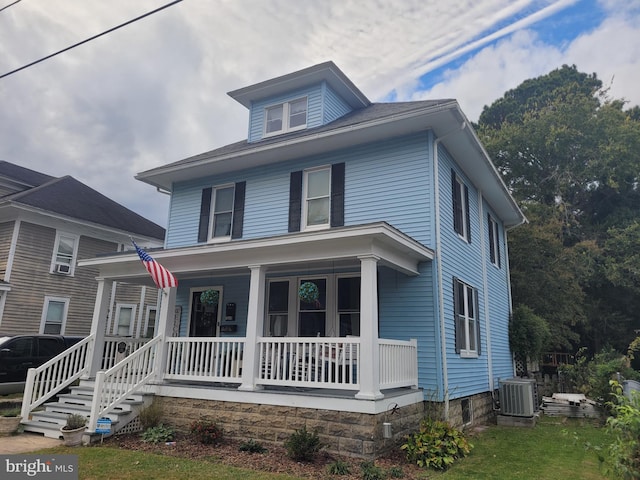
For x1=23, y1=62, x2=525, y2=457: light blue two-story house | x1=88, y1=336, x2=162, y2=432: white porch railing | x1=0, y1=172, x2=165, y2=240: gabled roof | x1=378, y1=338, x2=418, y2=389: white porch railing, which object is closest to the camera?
x1=378, y1=338, x2=418, y2=389: white porch railing

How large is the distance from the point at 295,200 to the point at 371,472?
20.3 feet

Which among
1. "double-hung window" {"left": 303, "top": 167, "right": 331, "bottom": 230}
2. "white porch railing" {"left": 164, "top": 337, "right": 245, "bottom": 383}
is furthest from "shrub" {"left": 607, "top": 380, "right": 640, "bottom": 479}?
"double-hung window" {"left": 303, "top": 167, "right": 331, "bottom": 230}

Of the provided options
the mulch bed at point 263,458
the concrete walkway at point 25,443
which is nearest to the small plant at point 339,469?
the mulch bed at point 263,458

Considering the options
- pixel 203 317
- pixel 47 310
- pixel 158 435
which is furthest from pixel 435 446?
pixel 47 310

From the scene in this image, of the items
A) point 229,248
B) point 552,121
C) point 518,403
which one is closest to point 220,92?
point 229,248

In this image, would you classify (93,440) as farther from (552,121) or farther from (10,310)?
(552,121)

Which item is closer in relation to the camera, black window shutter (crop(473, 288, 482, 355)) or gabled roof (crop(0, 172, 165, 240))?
black window shutter (crop(473, 288, 482, 355))

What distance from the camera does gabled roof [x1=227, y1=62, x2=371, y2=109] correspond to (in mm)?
11508

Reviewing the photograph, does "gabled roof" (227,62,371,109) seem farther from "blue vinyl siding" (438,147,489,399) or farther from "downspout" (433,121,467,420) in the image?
"downspout" (433,121,467,420)

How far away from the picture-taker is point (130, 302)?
18984mm

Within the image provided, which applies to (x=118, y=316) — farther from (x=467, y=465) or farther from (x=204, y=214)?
(x=467, y=465)

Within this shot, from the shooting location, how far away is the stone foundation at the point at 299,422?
6523 mm

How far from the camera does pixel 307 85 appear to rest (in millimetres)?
11891

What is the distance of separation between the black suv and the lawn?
246 inches
